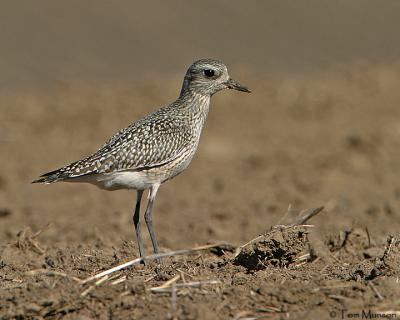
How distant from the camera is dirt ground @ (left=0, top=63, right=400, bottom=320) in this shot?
648 cm

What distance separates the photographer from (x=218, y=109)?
20.8 meters

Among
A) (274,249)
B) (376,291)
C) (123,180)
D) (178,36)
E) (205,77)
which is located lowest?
(376,291)

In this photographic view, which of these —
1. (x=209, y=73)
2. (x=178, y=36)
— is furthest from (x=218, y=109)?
(x=178, y=36)

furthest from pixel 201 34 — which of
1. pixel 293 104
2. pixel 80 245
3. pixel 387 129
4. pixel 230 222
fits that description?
pixel 80 245

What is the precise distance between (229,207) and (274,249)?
5.15m

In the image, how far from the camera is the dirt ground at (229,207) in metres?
6.48

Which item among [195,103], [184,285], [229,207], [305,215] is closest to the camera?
[184,285]

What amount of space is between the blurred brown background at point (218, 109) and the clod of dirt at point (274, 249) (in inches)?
90.2

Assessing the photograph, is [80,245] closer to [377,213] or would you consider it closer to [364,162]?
[377,213]

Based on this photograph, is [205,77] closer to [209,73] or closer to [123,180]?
[209,73]

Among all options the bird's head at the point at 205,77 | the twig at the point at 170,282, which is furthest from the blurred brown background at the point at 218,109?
the twig at the point at 170,282

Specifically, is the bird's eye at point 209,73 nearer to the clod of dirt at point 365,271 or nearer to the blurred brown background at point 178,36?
the clod of dirt at point 365,271

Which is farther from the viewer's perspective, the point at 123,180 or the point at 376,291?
the point at 123,180

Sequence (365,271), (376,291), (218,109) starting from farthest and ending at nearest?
(218,109), (365,271), (376,291)
